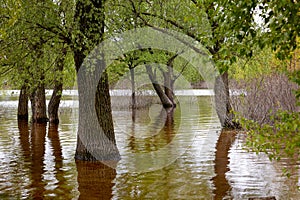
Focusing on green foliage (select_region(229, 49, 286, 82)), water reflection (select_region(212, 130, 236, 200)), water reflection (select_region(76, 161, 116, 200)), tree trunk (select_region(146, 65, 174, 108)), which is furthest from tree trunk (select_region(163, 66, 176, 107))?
water reflection (select_region(76, 161, 116, 200))

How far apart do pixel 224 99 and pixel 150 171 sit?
7.61 metres

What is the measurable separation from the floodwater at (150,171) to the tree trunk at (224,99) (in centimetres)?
129

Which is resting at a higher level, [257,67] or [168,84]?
[257,67]

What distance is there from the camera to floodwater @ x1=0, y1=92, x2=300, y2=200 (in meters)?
7.72

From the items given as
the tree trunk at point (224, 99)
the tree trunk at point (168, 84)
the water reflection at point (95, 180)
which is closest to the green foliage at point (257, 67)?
the tree trunk at point (224, 99)

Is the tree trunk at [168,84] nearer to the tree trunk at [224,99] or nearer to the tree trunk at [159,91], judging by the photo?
the tree trunk at [159,91]

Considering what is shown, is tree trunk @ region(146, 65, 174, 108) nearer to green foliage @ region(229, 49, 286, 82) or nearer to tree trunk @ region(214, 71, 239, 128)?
tree trunk @ region(214, 71, 239, 128)

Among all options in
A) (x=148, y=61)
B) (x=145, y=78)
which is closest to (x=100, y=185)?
(x=148, y=61)

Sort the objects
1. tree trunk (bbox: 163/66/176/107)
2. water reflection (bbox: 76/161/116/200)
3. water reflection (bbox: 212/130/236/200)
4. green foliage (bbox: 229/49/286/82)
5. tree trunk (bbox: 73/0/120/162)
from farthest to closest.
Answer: tree trunk (bbox: 163/66/176/107), green foliage (bbox: 229/49/286/82), tree trunk (bbox: 73/0/120/162), water reflection (bbox: 76/161/116/200), water reflection (bbox: 212/130/236/200)

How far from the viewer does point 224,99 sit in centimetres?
1636

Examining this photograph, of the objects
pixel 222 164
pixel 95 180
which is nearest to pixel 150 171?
pixel 95 180

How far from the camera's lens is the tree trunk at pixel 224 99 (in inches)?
642

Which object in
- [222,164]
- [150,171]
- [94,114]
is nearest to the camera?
[150,171]

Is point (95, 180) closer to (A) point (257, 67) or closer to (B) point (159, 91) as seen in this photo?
(A) point (257, 67)
